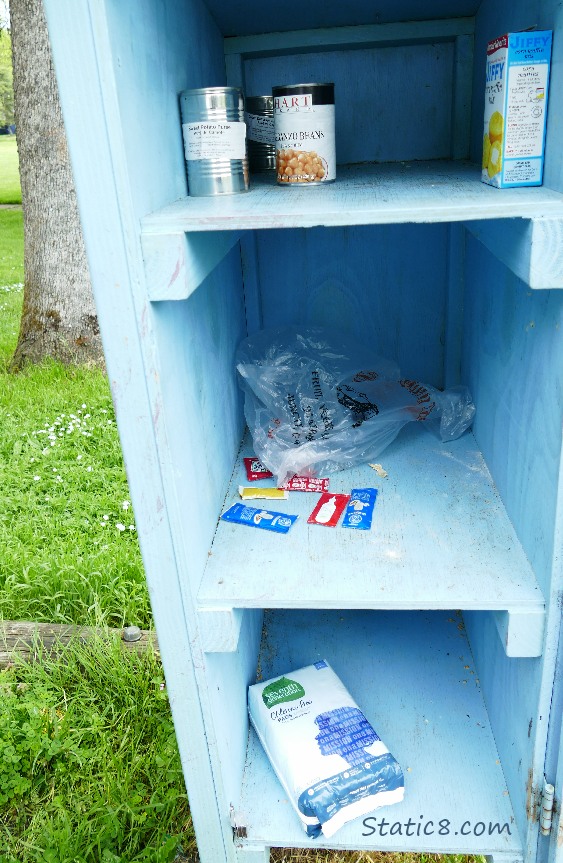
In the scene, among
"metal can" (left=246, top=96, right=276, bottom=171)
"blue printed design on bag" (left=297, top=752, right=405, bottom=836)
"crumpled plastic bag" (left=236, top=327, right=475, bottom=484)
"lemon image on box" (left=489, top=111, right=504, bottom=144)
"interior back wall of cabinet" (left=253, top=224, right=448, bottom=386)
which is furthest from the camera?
"interior back wall of cabinet" (left=253, top=224, right=448, bottom=386)

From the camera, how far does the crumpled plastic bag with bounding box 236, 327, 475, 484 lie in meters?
1.38

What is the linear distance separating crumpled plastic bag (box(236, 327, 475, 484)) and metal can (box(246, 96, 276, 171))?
0.35m

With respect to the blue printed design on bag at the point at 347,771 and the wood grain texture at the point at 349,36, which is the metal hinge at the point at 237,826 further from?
the wood grain texture at the point at 349,36

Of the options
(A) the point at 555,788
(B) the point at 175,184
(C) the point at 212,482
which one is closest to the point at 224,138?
(B) the point at 175,184

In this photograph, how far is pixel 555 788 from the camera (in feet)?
3.36

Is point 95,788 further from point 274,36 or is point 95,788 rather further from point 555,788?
point 274,36

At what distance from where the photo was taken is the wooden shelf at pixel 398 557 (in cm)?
100

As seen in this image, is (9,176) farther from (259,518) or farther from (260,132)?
(259,518)

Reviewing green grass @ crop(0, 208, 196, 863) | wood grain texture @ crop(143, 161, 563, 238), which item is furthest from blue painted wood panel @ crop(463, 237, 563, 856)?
green grass @ crop(0, 208, 196, 863)

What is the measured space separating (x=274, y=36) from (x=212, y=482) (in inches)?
32.7

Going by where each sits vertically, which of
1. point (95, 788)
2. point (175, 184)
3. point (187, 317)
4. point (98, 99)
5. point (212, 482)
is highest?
point (98, 99)

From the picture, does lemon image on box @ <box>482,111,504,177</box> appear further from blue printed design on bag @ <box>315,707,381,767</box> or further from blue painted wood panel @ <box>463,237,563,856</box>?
blue printed design on bag @ <box>315,707,381,767</box>

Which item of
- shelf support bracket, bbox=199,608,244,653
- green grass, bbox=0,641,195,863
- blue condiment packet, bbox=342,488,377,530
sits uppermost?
blue condiment packet, bbox=342,488,377,530

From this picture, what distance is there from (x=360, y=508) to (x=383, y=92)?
807 millimetres
